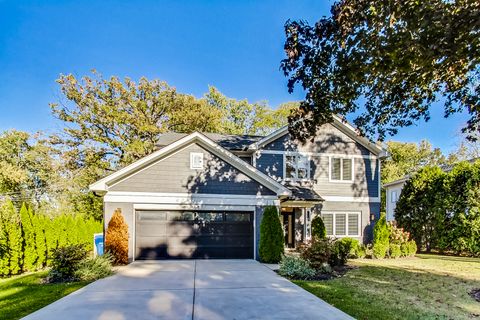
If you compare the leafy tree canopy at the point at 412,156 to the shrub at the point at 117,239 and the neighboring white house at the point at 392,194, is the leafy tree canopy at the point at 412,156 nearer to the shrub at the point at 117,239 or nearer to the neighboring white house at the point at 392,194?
the neighboring white house at the point at 392,194

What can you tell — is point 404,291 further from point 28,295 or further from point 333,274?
point 28,295

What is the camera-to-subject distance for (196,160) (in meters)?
13.0

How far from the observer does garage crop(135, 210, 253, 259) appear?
1245 cm

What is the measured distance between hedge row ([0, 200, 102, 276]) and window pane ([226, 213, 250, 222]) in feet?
17.8

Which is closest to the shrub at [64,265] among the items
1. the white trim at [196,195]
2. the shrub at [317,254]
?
the white trim at [196,195]

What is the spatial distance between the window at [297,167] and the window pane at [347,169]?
218 cm

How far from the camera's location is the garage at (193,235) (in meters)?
12.5

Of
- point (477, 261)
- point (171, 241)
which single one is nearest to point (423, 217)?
point (477, 261)

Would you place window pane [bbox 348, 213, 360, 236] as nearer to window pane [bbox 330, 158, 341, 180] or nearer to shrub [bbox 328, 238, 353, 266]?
window pane [bbox 330, 158, 341, 180]

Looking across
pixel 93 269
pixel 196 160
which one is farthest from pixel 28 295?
pixel 196 160

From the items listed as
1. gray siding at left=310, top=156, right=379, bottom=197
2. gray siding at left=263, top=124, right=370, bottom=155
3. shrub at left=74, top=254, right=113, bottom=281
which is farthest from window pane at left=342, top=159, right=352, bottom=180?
shrub at left=74, top=254, right=113, bottom=281

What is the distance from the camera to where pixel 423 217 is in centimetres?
1691

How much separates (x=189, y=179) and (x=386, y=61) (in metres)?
8.95

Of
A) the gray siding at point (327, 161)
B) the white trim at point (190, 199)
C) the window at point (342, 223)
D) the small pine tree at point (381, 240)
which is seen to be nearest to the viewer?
the white trim at point (190, 199)
